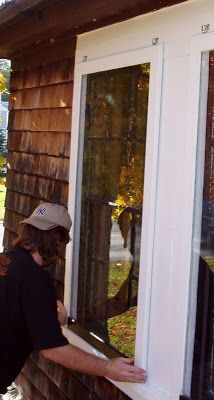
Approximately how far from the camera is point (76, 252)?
3770 millimetres

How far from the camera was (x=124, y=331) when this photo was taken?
320cm

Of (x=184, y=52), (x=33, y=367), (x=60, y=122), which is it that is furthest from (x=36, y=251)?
(x=33, y=367)

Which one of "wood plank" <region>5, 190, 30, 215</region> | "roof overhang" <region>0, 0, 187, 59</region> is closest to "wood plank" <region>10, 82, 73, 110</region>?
"roof overhang" <region>0, 0, 187, 59</region>

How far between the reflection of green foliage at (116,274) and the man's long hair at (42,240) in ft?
1.96

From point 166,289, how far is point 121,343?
61 cm

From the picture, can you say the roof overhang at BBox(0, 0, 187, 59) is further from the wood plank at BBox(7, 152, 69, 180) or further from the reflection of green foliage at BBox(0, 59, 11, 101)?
the reflection of green foliage at BBox(0, 59, 11, 101)

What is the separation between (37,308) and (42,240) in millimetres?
299

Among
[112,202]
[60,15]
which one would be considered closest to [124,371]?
[112,202]

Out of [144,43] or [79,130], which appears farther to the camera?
[79,130]

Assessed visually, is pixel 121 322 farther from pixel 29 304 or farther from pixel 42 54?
pixel 42 54

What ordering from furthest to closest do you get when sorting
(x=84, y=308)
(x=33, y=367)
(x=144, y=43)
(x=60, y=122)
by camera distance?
1. (x=33, y=367)
2. (x=60, y=122)
3. (x=84, y=308)
4. (x=144, y=43)

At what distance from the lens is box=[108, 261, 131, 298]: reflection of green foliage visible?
3.22 metres

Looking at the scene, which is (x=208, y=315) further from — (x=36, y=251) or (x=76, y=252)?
(x=76, y=252)

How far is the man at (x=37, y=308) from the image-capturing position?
256cm
